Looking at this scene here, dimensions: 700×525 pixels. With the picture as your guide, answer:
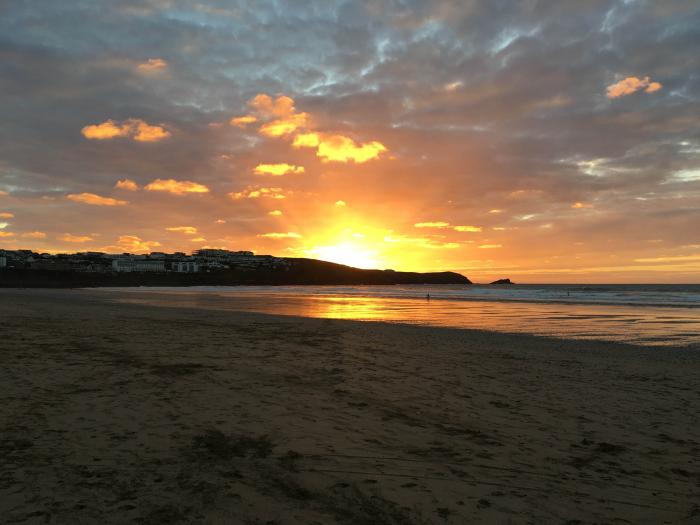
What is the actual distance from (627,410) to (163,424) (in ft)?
25.4

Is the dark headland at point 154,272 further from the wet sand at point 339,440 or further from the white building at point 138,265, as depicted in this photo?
the wet sand at point 339,440

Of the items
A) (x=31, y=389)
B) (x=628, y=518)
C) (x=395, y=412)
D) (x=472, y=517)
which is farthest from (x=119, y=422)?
(x=628, y=518)

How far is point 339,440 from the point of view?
622 centimetres

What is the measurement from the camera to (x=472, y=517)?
14.0ft

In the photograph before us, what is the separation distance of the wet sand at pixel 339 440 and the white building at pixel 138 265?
169255 mm

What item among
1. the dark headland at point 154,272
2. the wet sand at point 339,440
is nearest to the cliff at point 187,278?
the dark headland at point 154,272

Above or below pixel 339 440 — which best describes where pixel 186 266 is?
above

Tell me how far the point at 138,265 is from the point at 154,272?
27.2 metres

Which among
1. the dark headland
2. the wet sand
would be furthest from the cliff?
the wet sand

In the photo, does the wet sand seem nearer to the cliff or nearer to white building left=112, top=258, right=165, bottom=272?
the cliff

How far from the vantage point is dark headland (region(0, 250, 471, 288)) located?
122 metres

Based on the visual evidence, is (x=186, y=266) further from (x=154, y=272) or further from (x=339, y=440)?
(x=339, y=440)

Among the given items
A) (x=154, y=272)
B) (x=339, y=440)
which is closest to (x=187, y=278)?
(x=154, y=272)

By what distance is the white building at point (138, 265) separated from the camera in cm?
16705
